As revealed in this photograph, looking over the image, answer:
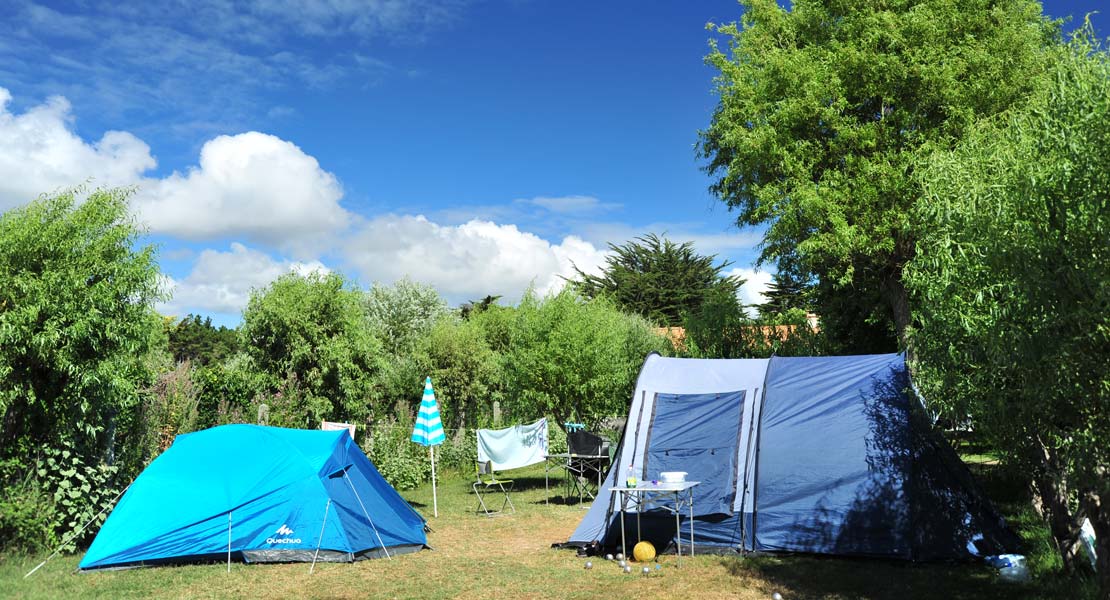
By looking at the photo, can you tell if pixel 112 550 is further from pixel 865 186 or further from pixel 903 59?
pixel 903 59

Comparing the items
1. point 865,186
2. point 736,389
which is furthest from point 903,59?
point 736,389

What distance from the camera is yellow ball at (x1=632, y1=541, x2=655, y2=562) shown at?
311 inches

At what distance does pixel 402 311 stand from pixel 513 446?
62.9 feet

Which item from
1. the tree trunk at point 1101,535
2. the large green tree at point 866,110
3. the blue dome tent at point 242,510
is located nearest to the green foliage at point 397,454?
the blue dome tent at point 242,510

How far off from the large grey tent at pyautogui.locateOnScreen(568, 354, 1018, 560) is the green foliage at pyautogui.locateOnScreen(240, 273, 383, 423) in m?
6.58

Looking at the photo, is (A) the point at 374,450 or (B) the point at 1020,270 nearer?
(B) the point at 1020,270

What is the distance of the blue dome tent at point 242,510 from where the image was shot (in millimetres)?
7996

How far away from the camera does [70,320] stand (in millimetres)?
8289

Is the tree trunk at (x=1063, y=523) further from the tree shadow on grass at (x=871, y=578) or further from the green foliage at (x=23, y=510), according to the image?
the green foliage at (x=23, y=510)

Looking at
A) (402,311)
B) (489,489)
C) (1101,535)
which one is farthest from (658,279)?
(1101,535)

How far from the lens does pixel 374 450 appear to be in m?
14.4

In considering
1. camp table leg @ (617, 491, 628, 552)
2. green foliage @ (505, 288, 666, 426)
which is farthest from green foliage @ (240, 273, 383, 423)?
camp table leg @ (617, 491, 628, 552)

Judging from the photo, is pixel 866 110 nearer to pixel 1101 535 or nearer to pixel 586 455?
pixel 586 455

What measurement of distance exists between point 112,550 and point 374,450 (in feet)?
21.9
